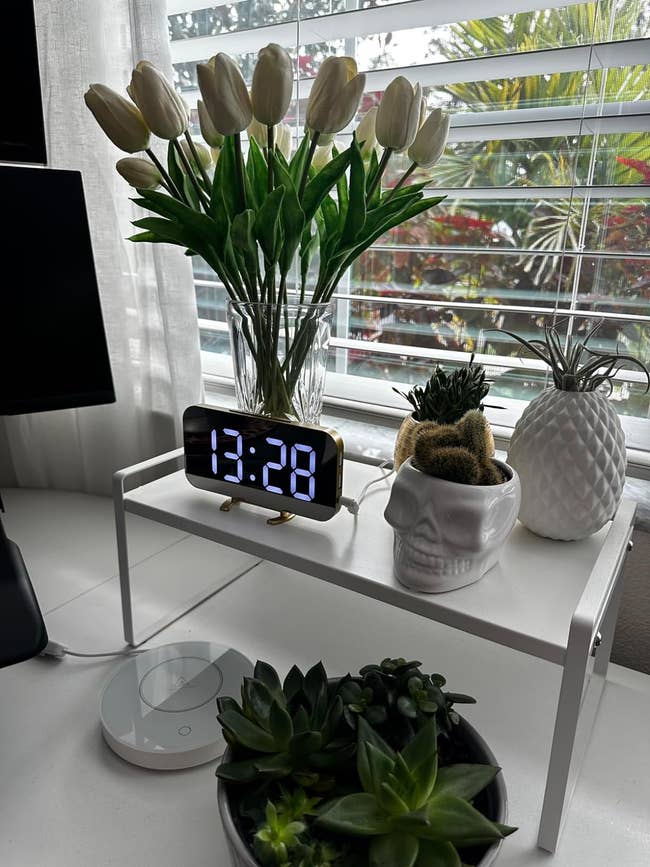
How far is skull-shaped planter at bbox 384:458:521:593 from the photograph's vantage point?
1.97 feet

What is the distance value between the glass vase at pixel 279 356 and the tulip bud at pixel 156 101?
200 millimetres

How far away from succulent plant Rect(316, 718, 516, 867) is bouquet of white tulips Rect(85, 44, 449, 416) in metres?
0.43

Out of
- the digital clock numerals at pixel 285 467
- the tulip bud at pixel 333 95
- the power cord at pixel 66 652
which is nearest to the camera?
the tulip bud at pixel 333 95

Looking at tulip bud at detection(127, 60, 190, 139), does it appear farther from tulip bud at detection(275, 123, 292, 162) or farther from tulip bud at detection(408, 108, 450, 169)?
tulip bud at detection(408, 108, 450, 169)

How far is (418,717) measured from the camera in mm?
560

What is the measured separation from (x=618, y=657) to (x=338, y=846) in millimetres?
599

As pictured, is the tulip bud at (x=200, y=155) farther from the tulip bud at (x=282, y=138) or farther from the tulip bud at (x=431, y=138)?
the tulip bud at (x=431, y=138)

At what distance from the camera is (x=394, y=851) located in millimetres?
463

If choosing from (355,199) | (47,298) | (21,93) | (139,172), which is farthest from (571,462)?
(21,93)

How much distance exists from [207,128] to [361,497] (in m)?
0.48

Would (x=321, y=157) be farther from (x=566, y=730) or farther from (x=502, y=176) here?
(x=566, y=730)

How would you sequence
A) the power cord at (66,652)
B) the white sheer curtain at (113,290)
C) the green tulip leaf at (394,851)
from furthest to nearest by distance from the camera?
the white sheer curtain at (113,290)
the power cord at (66,652)
the green tulip leaf at (394,851)

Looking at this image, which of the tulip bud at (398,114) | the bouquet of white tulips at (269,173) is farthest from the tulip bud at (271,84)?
the tulip bud at (398,114)

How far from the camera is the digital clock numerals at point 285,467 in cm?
76
